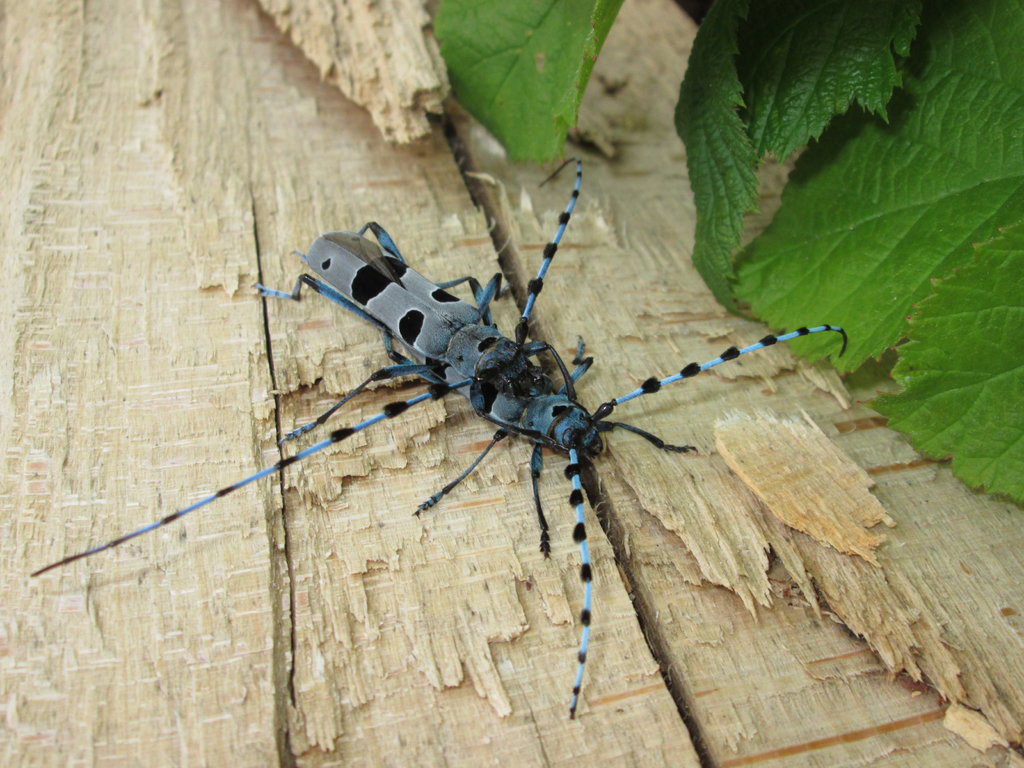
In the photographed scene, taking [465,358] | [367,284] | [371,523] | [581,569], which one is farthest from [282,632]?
[367,284]

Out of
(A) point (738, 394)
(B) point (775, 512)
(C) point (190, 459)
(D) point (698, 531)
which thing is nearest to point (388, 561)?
(C) point (190, 459)

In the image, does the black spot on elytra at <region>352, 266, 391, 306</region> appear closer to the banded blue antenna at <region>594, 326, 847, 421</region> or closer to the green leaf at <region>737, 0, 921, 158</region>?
the banded blue antenna at <region>594, 326, 847, 421</region>

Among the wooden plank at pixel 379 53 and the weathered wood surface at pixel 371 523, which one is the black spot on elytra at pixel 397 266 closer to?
the weathered wood surface at pixel 371 523

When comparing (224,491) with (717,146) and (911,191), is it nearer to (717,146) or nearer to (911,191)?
(717,146)

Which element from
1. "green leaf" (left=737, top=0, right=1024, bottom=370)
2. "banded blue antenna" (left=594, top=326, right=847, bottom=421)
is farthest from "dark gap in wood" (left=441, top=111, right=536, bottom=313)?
"green leaf" (left=737, top=0, right=1024, bottom=370)

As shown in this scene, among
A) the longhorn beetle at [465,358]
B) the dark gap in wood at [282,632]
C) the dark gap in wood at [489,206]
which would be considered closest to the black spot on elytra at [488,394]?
the longhorn beetle at [465,358]

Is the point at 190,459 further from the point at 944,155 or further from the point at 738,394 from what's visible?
the point at 944,155

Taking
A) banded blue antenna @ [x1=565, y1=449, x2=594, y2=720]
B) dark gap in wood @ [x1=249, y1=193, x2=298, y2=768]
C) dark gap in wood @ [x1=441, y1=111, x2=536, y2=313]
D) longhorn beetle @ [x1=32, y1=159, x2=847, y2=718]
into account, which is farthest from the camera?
dark gap in wood @ [x1=441, y1=111, x2=536, y2=313]
